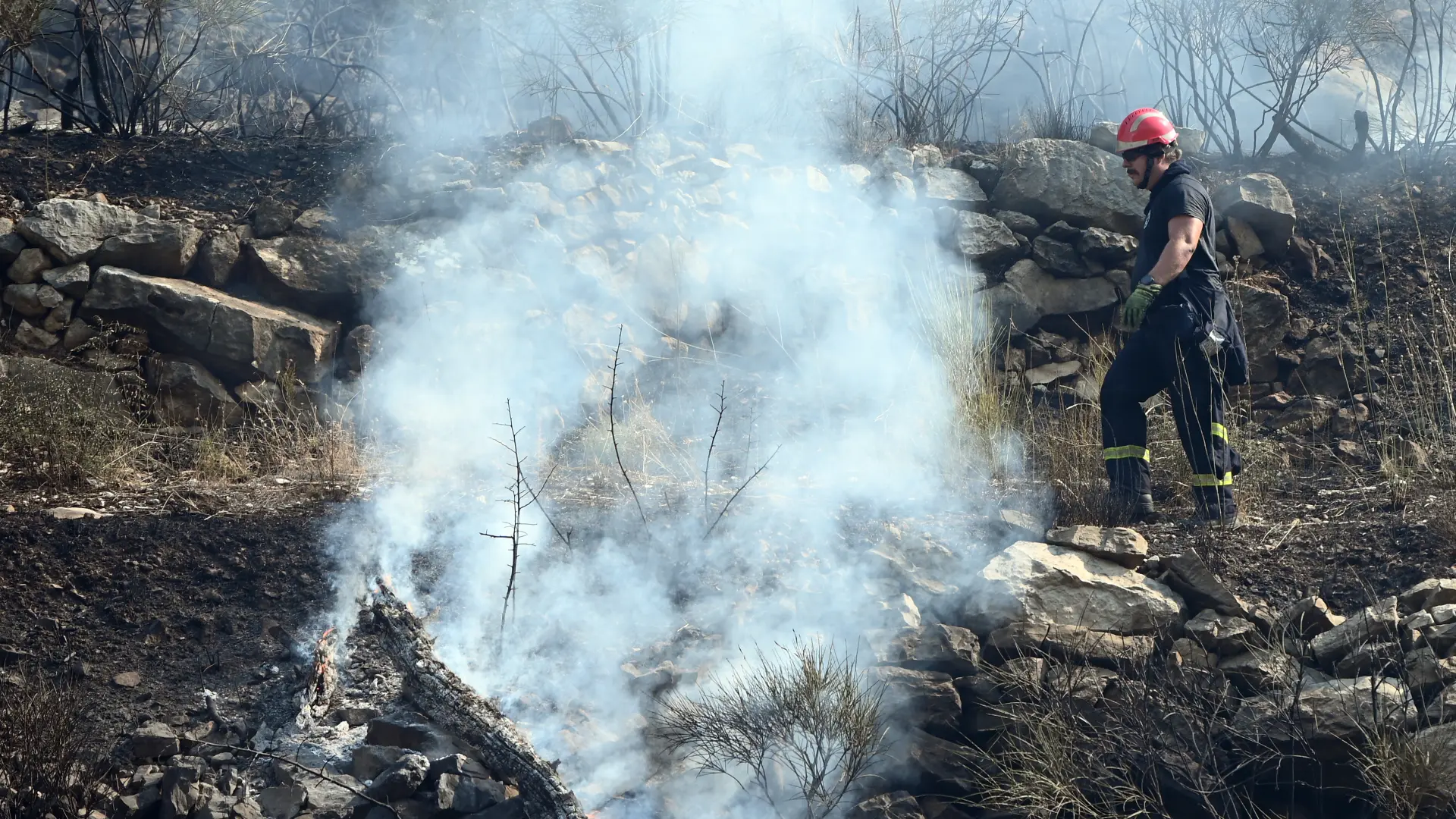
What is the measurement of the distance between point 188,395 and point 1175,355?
543 centimetres

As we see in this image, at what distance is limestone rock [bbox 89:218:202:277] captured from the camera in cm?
706

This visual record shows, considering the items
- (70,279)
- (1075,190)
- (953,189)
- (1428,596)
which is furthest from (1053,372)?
(70,279)

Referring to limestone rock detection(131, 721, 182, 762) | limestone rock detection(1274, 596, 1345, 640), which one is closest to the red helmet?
limestone rock detection(1274, 596, 1345, 640)

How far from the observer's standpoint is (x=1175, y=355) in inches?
203

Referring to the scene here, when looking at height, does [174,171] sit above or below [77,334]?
above

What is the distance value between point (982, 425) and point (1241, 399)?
7.50ft

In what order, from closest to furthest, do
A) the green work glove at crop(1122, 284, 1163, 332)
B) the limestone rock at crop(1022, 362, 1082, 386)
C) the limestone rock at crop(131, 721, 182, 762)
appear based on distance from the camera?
the limestone rock at crop(131, 721, 182, 762)
the green work glove at crop(1122, 284, 1163, 332)
the limestone rock at crop(1022, 362, 1082, 386)

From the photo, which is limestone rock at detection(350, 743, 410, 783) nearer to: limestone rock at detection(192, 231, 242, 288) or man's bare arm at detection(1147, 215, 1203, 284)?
man's bare arm at detection(1147, 215, 1203, 284)

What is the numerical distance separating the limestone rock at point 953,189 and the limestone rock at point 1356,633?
5.07 meters

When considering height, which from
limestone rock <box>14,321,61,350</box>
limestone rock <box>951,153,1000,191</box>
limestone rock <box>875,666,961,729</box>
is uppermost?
limestone rock <box>951,153,1000,191</box>

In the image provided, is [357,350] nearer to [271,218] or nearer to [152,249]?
[271,218]

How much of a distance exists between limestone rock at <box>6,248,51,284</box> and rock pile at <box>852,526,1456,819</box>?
18.5 feet

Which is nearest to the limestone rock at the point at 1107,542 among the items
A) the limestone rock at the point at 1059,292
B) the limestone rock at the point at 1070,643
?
the limestone rock at the point at 1070,643

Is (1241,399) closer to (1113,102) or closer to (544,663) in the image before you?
(544,663)
